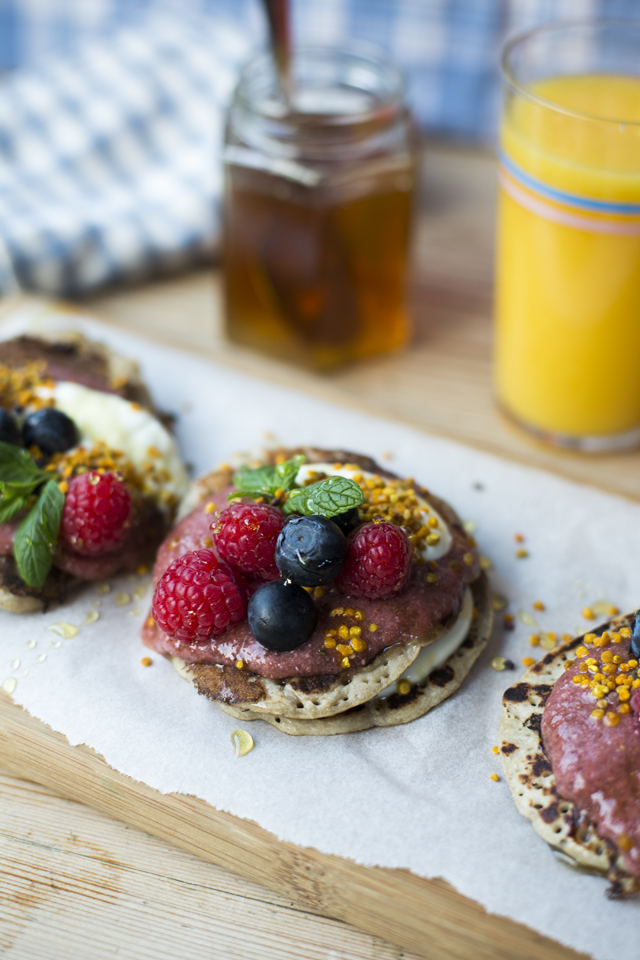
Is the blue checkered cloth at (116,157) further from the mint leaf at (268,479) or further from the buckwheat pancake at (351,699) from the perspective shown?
the buckwheat pancake at (351,699)

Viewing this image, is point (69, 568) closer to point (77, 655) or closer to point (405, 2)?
point (77, 655)

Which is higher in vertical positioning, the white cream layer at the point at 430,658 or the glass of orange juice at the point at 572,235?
the glass of orange juice at the point at 572,235

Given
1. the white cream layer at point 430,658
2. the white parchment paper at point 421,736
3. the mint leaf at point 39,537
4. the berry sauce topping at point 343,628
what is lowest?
the white parchment paper at point 421,736

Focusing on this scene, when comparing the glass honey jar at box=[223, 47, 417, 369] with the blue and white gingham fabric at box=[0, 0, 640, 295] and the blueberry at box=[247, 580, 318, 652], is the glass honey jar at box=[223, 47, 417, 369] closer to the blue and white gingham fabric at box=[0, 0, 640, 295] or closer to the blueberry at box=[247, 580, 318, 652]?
the blue and white gingham fabric at box=[0, 0, 640, 295]

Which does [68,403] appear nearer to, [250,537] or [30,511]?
[30,511]

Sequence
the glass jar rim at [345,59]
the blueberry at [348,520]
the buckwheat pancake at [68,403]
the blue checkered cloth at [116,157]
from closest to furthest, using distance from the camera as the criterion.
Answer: the blueberry at [348,520]
the buckwheat pancake at [68,403]
the glass jar rim at [345,59]
the blue checkered cloth at [116,157]

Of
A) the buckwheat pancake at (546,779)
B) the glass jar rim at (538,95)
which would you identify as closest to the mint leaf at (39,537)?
the buckwheat pancake at (546,779)

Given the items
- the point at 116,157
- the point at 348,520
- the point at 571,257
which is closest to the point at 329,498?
the point at 348,520
